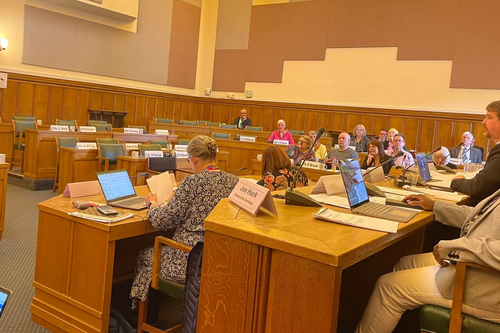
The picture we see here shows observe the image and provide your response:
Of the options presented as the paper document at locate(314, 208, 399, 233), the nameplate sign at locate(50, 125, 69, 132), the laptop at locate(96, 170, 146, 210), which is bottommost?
the laptop at locate(96, 170, 146, 210)

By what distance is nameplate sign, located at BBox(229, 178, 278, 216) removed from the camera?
64.3 inches

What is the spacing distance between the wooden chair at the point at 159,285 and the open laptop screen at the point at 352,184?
0.86m

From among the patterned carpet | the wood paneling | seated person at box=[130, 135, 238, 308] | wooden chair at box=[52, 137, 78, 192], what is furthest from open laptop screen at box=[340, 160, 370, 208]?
the wood paneling

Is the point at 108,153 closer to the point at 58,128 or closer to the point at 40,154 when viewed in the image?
the point at 40,154

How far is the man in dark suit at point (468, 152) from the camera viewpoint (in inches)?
299

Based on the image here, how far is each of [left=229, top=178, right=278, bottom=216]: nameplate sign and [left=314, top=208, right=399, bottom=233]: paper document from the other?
0.20m

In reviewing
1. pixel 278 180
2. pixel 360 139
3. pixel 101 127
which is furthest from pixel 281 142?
pixel 278 180

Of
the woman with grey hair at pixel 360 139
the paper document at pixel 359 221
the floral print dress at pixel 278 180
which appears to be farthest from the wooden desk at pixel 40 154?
the paper document at pixel 359 221

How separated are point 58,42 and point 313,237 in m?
10.6

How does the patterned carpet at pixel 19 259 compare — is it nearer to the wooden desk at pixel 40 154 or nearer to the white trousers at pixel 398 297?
the wooden desk at pixel 40 154

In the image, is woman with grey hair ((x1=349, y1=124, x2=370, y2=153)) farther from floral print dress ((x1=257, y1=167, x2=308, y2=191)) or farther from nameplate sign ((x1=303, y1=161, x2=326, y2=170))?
floral print dress ((x1=257, y1=167, x2=308, y2=191))

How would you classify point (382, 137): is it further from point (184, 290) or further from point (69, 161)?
point (184, 290)

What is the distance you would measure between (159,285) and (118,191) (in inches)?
27.7

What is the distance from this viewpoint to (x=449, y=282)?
158cm
